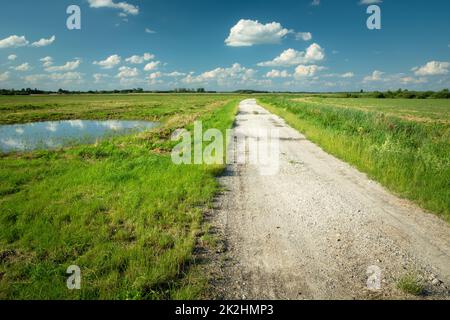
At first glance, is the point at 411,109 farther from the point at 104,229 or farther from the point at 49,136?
the point at 104,229

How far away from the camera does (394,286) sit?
375 cm

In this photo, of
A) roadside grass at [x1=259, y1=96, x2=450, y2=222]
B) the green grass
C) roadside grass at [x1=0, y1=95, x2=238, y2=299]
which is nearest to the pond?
roadside grass at [x1=0, y1=95, x2=238, y2=299]

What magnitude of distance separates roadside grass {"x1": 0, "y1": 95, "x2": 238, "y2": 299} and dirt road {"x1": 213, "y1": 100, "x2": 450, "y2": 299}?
71 cm

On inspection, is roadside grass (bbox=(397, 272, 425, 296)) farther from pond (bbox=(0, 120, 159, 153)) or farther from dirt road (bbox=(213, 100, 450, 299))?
pond (bbox=(0, 120, 159, 153))

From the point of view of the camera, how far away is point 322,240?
196 inches

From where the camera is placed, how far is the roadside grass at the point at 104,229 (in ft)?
12.2

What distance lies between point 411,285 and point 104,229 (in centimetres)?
482

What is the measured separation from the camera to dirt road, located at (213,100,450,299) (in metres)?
3.77

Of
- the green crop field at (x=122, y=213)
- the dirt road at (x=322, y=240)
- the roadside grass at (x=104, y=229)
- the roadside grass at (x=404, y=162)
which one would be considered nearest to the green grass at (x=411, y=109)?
the roadside grass at (x=404, y=162)

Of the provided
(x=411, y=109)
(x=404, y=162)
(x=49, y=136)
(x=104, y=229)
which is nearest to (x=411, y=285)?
(x=104, y=229)

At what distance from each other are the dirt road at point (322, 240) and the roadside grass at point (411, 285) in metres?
0.07

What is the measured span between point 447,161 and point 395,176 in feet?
6.25

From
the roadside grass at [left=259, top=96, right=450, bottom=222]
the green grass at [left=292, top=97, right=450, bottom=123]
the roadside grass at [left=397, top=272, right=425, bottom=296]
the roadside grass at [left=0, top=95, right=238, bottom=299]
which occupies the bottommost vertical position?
the roadside grass at [left=397, top=272, right=425, bottom=296]

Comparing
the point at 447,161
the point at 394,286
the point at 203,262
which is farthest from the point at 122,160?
the point at 447,161
